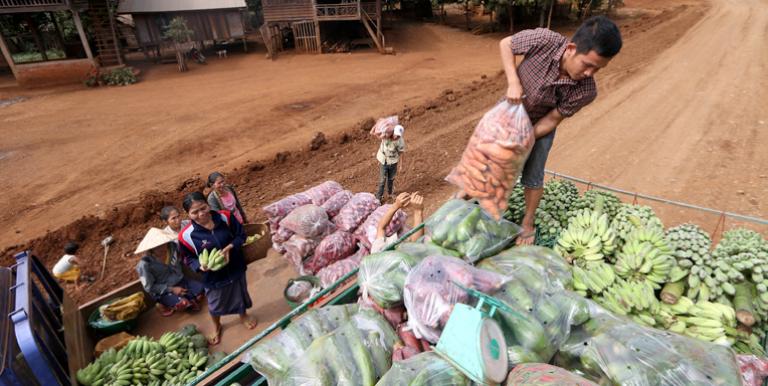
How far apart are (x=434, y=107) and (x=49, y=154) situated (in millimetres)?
9960

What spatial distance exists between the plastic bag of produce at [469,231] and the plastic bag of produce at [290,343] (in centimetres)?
88

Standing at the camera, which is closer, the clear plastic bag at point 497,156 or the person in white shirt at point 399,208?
the clear plastic bag at point 497,156

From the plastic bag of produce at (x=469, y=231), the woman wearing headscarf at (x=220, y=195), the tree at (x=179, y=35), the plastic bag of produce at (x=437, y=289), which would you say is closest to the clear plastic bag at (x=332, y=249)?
the woman wearing headscarf at (x=220, y=195)

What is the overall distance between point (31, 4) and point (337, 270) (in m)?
19.6

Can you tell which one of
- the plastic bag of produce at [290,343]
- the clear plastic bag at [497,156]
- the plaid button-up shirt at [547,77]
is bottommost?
the plastic bag of produce at [290,343]

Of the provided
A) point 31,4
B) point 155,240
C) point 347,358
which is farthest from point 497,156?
point 31,4

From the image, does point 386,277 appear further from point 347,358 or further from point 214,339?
point 214,339

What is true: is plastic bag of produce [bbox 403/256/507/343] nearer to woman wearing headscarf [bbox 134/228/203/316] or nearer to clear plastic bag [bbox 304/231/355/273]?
clear plastic bag [bbox 304/231/355/273]

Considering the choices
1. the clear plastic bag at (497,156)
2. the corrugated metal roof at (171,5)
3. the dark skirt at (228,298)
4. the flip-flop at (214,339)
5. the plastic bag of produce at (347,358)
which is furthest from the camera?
the corrugated metal roof at (171,5)

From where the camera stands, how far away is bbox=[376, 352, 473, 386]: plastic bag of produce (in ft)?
5.33

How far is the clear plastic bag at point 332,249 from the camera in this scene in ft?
13.9

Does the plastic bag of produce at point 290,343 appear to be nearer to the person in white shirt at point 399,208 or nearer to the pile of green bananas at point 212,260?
the person in white shirt at point 399,208

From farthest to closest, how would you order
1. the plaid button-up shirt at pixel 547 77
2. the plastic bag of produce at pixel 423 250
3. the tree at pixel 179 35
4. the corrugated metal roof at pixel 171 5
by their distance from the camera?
the corrugated metal roof at pixel 171 5 → the tree at pixel 179 35 → the plaid button-up shirt at pixel 547 77 → the plastic bag of produce at pixel 423 250

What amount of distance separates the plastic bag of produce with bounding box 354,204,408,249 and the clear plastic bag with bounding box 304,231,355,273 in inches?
5.0
